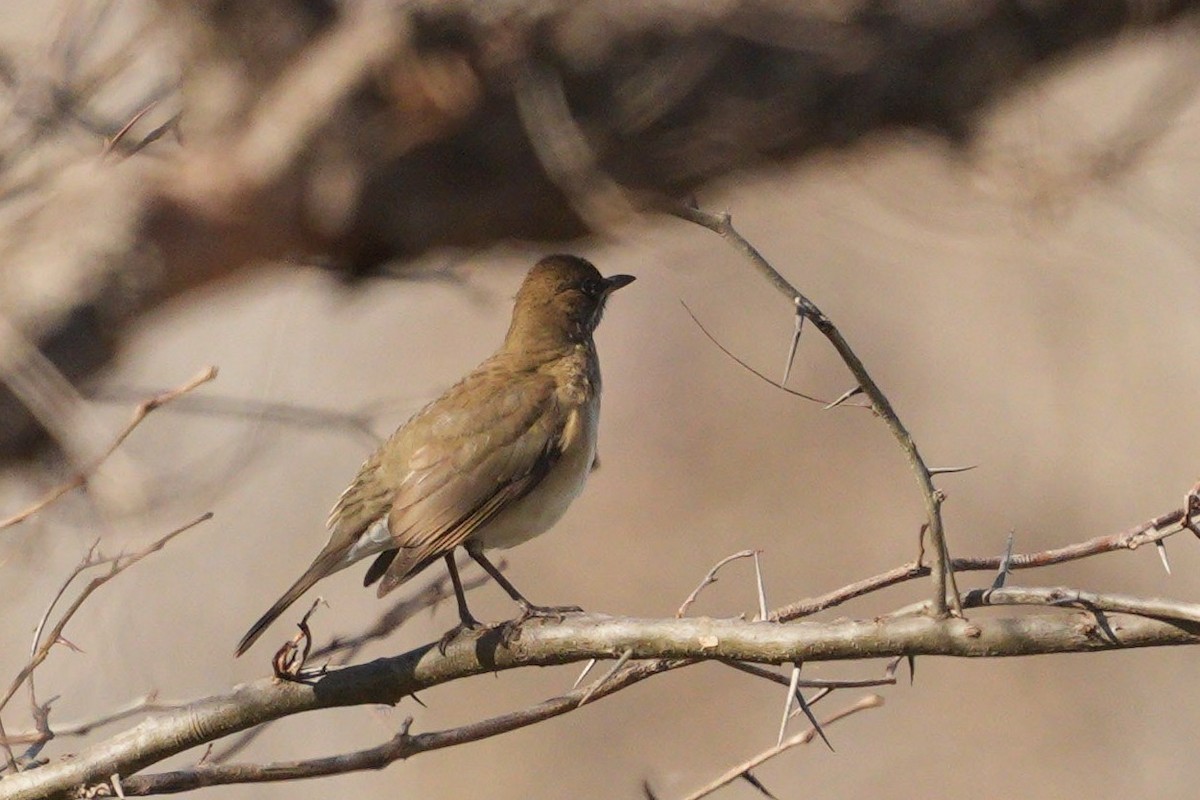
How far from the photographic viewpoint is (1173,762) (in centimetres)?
948

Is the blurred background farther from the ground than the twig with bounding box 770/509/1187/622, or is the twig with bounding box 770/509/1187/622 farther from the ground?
the blurred background

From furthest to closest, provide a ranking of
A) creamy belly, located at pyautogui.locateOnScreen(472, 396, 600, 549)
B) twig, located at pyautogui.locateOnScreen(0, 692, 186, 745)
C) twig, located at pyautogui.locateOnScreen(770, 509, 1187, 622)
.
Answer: creamy belly, located at pyautogui.locateOnScreen(472, 396, 600, 549) < twig, located at pyautogui.locateOnScreen(0, 692, 186, 745) < twig, located at pyautogui.locateOnScreen(770, 509, 1187, 622)

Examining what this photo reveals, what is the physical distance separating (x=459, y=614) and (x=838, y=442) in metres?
7.88

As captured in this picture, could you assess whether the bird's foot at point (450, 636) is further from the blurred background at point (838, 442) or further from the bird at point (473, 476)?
the blurred background at point (838, 442)

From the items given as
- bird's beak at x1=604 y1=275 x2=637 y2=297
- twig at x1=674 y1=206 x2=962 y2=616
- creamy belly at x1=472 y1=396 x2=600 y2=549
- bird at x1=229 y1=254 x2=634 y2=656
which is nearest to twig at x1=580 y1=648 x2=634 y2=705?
twig at x1=674 y1=206 x2=962 y2=616

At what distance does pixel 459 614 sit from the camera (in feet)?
11.1

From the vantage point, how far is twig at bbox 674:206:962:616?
1990 mm

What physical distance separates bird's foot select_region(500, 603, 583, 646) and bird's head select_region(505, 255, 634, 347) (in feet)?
4.44

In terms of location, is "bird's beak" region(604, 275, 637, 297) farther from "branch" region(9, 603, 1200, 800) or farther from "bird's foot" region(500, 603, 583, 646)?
"branch" region(9, 603, 1200, 800)

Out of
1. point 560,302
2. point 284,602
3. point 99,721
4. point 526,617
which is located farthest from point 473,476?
point 99,721

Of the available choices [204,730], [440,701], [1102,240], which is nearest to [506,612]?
[440,701]

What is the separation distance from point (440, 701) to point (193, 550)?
7.16 feet

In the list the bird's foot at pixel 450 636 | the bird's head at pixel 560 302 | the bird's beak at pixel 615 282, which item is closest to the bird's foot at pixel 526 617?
the bird's foot at pixel 450 636

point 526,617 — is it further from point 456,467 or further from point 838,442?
point 838,442
